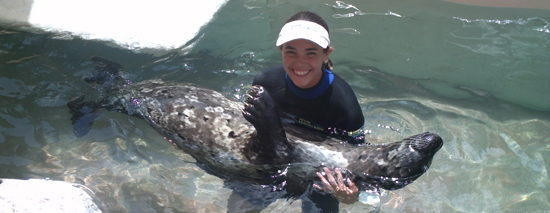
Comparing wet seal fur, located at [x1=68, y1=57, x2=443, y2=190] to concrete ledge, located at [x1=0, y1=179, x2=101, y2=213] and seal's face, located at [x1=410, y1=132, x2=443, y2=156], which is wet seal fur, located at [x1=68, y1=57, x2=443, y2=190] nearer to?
seal's face, located at [x1=410, y1=132, x2=443, y2=156]

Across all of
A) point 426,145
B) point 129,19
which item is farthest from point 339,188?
point 129,19

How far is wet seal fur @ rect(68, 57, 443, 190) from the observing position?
3133mm

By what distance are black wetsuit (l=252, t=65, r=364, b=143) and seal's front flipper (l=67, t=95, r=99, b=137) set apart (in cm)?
213

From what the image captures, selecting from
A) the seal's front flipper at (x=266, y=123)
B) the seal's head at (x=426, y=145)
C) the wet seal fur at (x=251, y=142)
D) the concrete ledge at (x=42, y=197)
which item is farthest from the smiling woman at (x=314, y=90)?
the concrete ledge at (x=42, y=197)

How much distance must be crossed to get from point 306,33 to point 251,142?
3.83 feet

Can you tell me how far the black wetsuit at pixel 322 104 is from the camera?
328cm

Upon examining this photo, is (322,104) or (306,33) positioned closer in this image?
(306,33)

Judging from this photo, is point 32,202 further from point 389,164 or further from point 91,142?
point 389,164

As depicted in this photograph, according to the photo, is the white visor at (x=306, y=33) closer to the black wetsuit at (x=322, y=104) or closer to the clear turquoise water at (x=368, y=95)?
the black wetsuit at (x=322, y=104)

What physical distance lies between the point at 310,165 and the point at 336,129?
1.40ft

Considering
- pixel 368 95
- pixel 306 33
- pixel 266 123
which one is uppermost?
pixel 306 33

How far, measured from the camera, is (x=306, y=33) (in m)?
2.91

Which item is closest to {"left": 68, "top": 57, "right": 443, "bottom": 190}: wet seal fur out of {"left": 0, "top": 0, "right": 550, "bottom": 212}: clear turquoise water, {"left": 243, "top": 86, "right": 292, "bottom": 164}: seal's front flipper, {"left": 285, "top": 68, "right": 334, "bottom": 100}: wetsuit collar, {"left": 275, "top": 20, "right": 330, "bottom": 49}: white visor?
{"left": 243, "top": 86, "right": 292, "bottom": 164}: seal's front flipper

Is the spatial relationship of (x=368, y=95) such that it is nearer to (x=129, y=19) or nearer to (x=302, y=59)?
(x=302, y=59)
